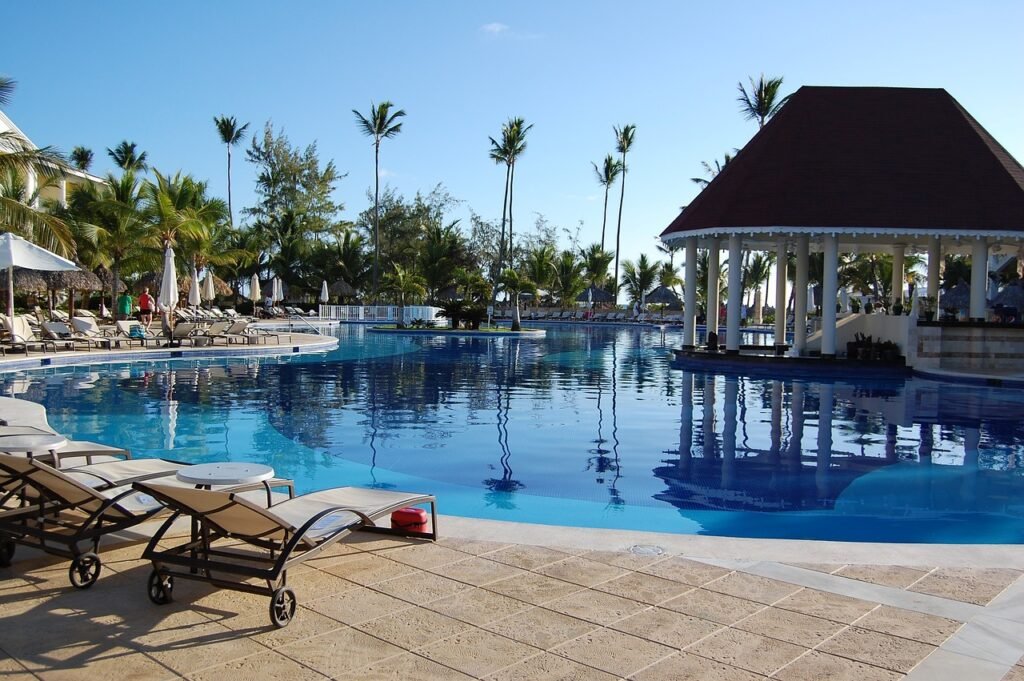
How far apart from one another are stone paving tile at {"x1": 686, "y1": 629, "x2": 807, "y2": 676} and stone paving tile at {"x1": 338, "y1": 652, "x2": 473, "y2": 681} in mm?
1012

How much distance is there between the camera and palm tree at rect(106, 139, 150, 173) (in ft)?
180

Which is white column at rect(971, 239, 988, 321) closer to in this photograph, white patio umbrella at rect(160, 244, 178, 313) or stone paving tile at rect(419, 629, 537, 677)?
white patio umbrella at rect(160, 244, 178, 313)

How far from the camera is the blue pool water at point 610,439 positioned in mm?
7449

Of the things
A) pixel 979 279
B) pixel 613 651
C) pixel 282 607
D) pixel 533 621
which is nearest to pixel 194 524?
pixel 282 607

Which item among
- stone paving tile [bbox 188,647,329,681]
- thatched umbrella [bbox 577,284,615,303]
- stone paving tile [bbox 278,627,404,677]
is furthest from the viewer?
thatched umbrella [bbox 577,284,615,303]

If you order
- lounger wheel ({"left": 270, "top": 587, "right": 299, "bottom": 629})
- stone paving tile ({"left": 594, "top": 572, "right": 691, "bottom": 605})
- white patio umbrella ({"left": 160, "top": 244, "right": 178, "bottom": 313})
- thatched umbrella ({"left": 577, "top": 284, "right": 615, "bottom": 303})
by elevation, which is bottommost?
stone paving tile ({"left": 594, "top": 572, "right": 691, "bottom": 605})

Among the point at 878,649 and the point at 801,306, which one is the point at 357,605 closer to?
the point at 878,649

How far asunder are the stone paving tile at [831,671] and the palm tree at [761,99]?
39918 mm

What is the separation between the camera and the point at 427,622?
3.75 m

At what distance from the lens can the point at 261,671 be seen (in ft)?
10.7

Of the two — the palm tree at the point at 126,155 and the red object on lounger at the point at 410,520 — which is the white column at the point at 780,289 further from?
the palm tree at the point at 126,155

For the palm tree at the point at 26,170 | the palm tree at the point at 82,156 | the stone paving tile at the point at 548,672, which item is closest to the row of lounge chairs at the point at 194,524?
the stone paving tile at the point at 548,672

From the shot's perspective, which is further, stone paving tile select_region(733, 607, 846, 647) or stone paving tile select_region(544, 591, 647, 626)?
stone paving tile select_region(544, 591, 647, 626)

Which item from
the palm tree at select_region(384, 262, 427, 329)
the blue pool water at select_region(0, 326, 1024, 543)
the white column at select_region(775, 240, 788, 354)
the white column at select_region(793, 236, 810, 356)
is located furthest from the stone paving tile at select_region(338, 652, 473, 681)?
the palm tree at select_region(384, 262, 427, 329)
